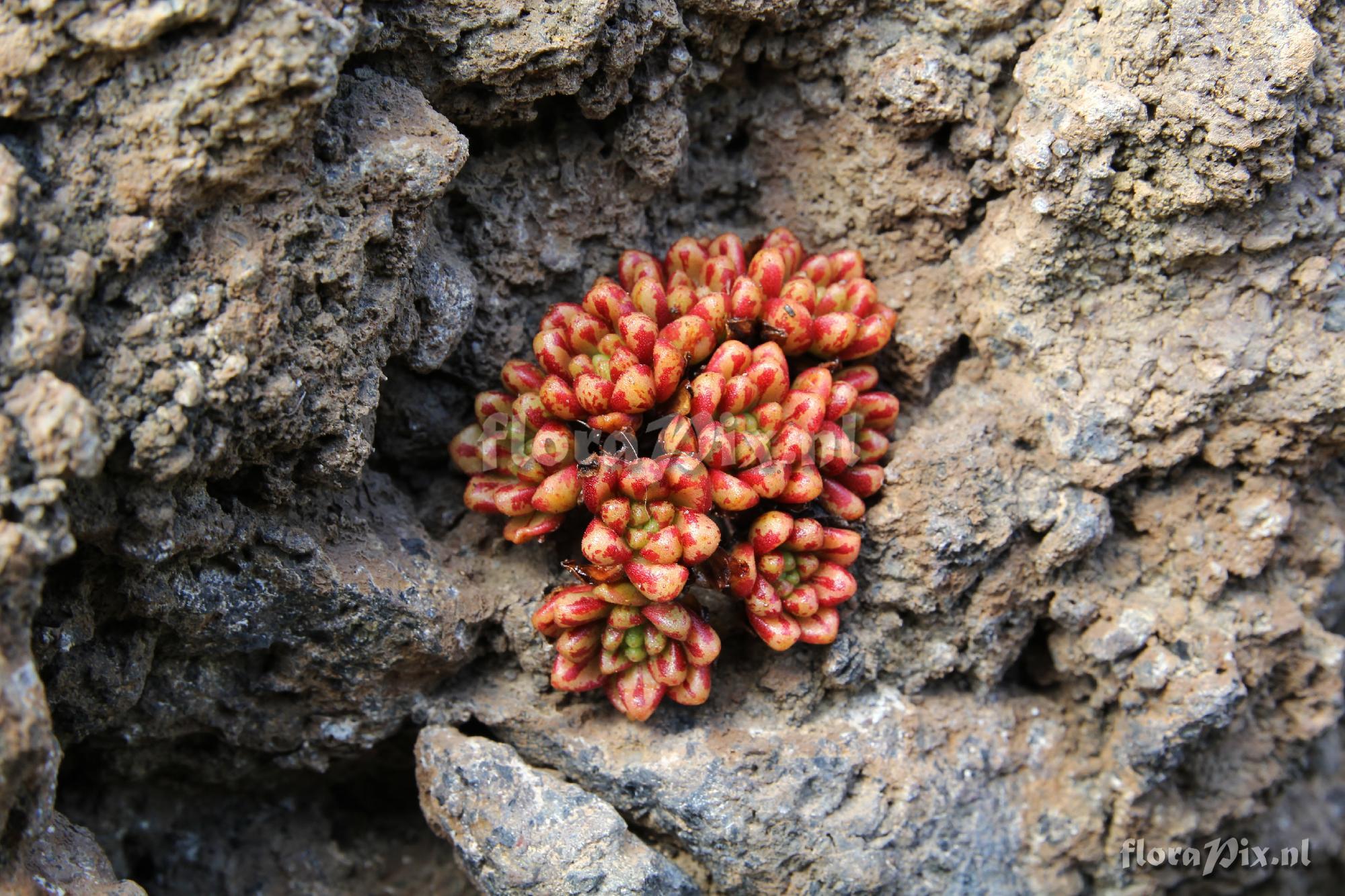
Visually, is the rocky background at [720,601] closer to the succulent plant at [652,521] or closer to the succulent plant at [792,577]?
the succulent plant at [792,577]

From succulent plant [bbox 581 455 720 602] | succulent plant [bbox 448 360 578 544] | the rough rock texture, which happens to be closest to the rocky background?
the rough rock texture

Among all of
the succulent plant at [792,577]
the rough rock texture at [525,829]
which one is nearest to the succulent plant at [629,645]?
the succulent plant at [792,577]

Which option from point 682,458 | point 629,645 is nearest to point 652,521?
point 682,458

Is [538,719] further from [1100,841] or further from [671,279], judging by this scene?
[1100,841]

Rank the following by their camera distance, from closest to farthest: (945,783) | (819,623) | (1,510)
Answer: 1. (1,510)
2. (819,623)
3. (945,783)

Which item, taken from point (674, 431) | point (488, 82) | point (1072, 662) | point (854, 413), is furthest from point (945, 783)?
point (488, 82)

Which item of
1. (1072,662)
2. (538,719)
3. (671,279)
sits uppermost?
(671,279)

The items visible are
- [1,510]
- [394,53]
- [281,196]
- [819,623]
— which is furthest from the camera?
[819,623]
